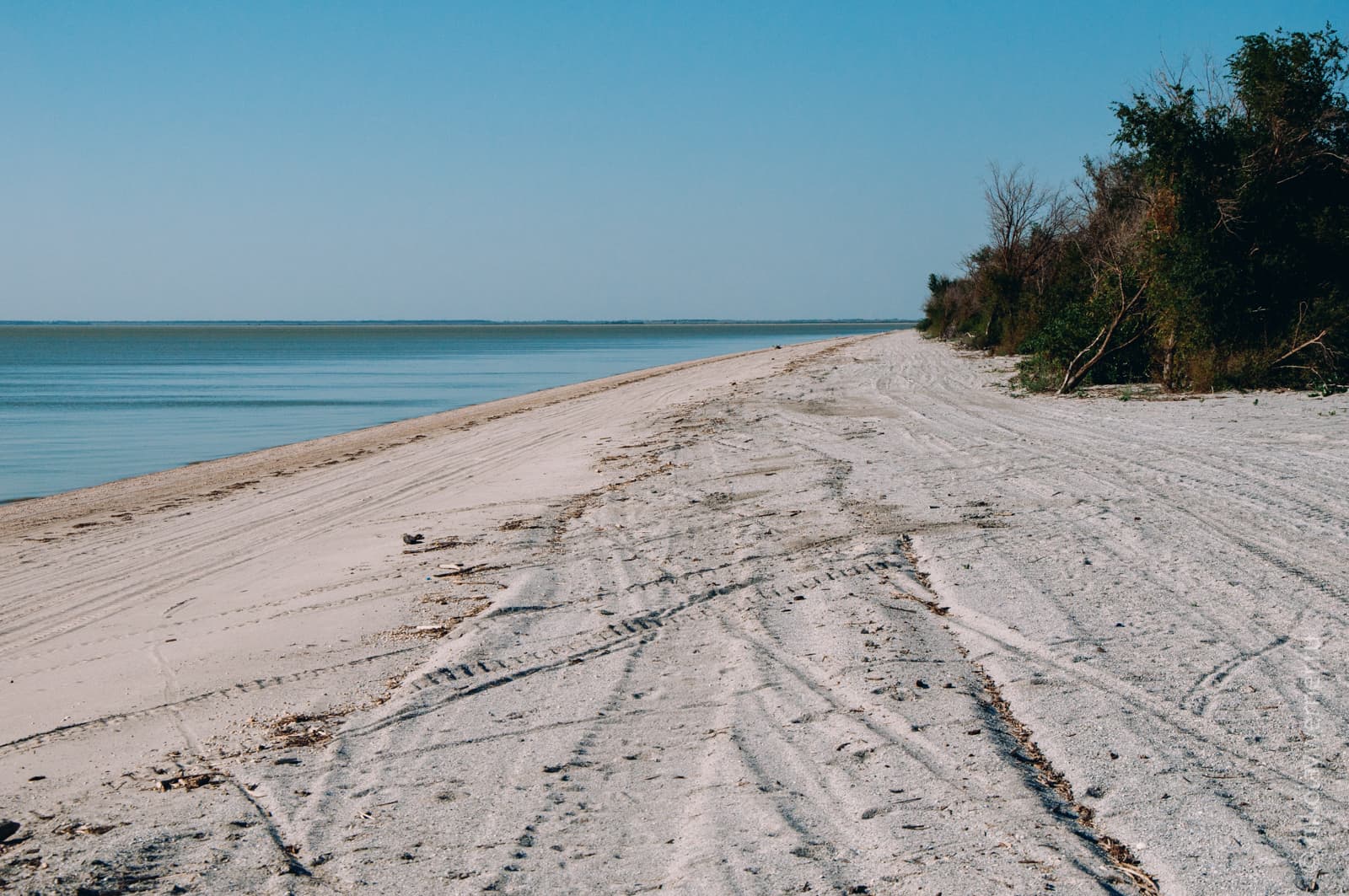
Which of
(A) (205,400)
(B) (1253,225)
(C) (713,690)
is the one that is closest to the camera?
(C) (713,690)

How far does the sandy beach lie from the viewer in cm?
301

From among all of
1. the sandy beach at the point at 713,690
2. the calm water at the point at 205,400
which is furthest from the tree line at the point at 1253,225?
the calm water at the point at 205,400

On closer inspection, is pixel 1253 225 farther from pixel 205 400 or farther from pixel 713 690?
pixel 205 400

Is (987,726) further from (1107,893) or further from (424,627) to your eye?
(424,627)

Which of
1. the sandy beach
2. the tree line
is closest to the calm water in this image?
the sandy beach

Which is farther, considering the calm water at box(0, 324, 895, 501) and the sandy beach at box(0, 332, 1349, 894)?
the calm water at box(0, 324, 895, 501)

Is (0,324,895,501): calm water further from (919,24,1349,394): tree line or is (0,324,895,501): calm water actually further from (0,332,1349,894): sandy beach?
(919,24,1349,394): tree line

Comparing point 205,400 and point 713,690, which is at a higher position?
point 713,690

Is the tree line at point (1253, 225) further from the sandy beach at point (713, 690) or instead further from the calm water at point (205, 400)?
the calm water at point (205, 400)

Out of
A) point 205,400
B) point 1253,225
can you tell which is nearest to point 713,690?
point 1253,225

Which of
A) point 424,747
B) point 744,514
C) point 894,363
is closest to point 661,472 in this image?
point 744,514

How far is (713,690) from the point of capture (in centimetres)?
434

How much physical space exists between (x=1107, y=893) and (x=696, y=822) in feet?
3.83

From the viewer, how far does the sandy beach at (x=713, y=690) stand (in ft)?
9.89
